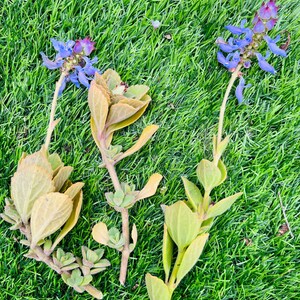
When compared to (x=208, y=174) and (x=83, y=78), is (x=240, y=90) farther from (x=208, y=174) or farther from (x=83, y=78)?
(x=83, y=78)

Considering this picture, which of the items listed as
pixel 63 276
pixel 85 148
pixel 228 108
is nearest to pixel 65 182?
pixel 85 148

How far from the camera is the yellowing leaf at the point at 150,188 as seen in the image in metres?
1.59

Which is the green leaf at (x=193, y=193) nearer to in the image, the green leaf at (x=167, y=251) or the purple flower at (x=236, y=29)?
the green leaf at (x=167, y=251)

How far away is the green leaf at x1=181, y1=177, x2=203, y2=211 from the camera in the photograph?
1626 millimetres

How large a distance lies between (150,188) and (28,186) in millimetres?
321

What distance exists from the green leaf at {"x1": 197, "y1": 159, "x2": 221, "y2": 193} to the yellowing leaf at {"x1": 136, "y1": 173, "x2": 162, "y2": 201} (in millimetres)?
115

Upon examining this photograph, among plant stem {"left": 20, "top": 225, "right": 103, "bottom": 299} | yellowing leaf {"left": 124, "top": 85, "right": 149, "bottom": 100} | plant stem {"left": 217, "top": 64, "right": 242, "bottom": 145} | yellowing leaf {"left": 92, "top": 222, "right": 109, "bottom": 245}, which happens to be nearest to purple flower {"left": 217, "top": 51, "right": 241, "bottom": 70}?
plant stem {"left": 217, "top": 64, "right": 242, "bottom": 145}

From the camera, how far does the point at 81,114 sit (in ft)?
5.60

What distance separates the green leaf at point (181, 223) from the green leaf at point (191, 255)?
0.03 m

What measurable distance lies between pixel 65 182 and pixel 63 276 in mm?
252

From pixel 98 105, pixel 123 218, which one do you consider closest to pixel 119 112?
pixel 98 105

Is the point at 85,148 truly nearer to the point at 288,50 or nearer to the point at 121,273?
the point at 121,273

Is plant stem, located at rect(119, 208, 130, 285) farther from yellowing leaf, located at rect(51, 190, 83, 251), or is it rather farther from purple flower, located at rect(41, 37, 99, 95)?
purple flower, located at rect(41, 37, 99, 95)

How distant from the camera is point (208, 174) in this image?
63.3 inches
